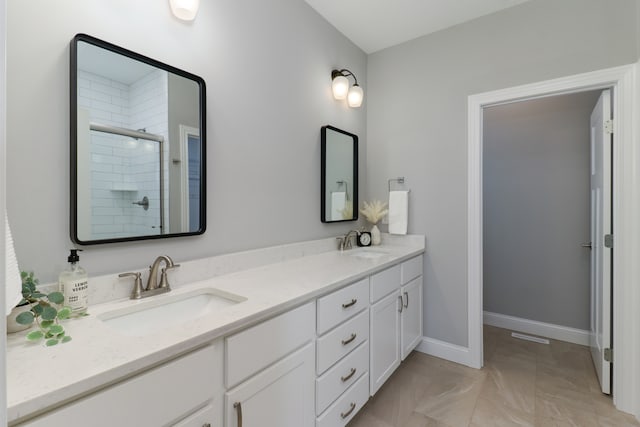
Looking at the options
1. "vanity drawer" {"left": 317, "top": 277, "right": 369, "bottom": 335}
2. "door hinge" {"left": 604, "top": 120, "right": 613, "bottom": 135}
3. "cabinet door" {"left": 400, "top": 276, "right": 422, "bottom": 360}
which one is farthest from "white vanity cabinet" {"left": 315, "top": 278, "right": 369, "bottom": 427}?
"door hinge" {"left": 604, "top": 120, "right": 613, "bottom": 135}

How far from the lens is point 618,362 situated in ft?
6.08

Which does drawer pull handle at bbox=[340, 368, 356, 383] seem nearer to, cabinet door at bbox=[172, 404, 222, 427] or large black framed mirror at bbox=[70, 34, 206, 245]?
cabinet door at bbox=[172, 404, 222, 427]

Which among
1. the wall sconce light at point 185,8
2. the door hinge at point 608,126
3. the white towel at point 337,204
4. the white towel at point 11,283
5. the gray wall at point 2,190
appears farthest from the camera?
the white towel at point 337,204

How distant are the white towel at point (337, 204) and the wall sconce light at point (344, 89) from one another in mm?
745

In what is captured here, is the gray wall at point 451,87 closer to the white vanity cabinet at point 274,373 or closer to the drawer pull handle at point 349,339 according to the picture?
the drawer pull handle at point 349,339

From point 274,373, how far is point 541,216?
2.93 meters

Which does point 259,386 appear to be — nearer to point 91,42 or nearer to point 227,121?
point 227,121

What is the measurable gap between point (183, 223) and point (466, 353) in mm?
2255

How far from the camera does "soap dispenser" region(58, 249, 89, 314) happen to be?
1007mm

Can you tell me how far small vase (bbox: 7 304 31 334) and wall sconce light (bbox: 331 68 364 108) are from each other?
217 cm

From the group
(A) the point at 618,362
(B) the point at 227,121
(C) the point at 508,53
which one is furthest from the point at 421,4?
(A) the point at 618,362

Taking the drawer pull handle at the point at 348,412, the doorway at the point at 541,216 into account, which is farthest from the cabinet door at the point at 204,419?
the doorway at the point at 541,216

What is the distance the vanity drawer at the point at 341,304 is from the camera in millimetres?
1373

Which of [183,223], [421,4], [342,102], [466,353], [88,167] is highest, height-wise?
[421,4]
